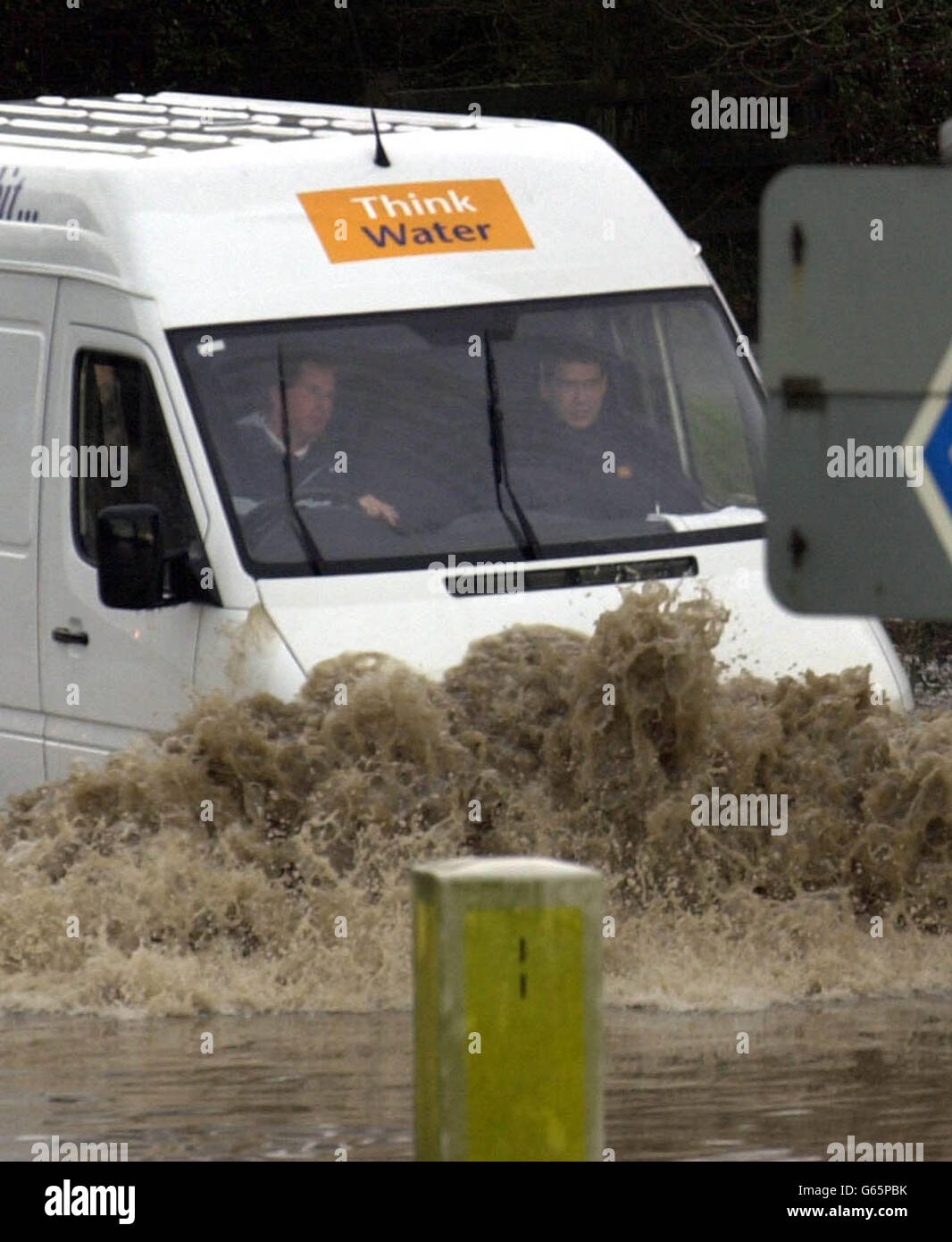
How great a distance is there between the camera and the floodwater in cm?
909

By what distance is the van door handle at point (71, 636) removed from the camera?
Answer: 10297 millimetres

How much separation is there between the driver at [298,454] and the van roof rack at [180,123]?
1077mm

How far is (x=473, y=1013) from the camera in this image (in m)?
5.14

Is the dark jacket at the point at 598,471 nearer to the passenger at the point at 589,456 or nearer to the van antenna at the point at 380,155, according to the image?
the passenger at the point at 589,456

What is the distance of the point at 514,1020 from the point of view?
16.9ft

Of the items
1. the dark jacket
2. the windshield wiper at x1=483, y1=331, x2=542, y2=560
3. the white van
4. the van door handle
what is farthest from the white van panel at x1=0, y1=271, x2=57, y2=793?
the dark jacket

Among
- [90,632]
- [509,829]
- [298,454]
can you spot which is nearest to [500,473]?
[298,454]

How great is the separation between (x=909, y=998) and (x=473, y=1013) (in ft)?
14.0

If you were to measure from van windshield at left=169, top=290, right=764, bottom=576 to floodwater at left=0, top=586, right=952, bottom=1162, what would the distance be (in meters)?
0.50

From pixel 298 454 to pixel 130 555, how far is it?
25.5 inches

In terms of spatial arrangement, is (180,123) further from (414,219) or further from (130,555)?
(130,555)

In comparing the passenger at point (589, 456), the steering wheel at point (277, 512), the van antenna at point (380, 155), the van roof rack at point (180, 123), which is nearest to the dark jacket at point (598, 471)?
the passenger at point (589, 456)

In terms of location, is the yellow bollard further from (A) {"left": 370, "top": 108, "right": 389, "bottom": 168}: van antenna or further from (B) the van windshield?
(A) {"left": 370, "top": 108, "right": 389, "bottom": 168}: van antenna
